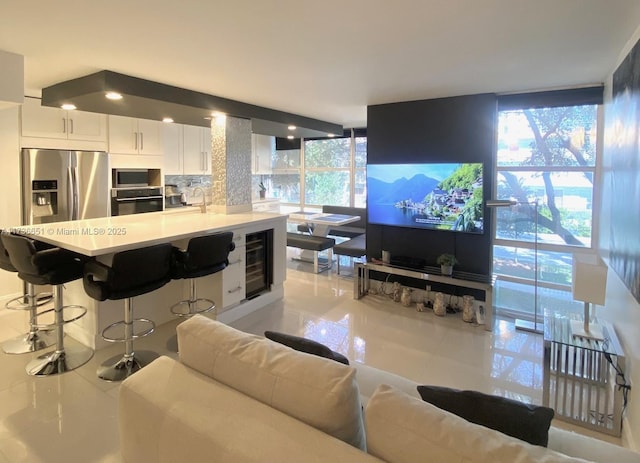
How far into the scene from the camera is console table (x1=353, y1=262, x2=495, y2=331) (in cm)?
373

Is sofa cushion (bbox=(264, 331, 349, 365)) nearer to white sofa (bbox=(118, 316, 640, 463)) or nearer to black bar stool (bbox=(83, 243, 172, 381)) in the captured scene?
white sofa (bbox=(118, 316, 640, 463))

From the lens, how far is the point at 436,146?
416 cm

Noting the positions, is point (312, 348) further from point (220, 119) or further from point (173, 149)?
point (173, 149)

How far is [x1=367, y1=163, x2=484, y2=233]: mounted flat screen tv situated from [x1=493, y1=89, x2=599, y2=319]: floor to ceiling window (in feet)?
1.31

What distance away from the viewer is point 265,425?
3.77 feet

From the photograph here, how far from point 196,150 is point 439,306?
14.8 ft

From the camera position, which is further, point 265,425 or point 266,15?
point 266,15

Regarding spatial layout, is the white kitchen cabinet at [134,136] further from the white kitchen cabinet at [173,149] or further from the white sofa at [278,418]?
the white sofa at [278,418]

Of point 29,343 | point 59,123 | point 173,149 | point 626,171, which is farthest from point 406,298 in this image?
point 59,123

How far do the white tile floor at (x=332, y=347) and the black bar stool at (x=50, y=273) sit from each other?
114 mm

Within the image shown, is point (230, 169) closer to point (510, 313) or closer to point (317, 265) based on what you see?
point (317, 265)

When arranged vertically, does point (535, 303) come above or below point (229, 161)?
below

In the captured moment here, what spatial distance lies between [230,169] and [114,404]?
8.83 feet

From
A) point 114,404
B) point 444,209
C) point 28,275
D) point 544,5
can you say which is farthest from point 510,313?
point 28,275
